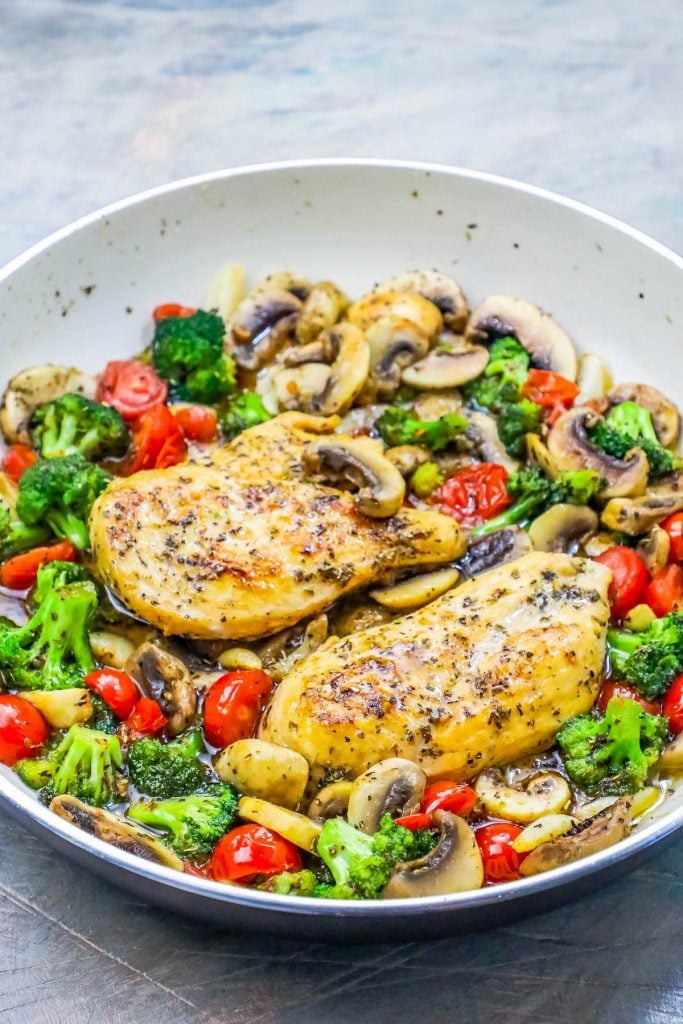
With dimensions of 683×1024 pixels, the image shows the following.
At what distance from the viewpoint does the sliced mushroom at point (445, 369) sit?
17.9ft

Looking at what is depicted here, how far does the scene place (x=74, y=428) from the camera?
514 cm

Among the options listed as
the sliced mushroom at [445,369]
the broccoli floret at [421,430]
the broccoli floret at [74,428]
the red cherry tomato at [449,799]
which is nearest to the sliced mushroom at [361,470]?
the broccoli floret at [421,430]

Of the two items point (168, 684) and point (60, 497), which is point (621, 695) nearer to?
point (168, 684)

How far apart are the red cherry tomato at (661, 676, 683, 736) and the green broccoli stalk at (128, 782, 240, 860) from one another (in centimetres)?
164

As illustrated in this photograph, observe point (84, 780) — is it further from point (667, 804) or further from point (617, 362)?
point (617, 362)

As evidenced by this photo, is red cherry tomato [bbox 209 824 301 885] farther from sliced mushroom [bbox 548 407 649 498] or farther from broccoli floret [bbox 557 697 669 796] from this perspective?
sliced mushroom [bbox 548 407 649 498]

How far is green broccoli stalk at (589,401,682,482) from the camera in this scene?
201 inches

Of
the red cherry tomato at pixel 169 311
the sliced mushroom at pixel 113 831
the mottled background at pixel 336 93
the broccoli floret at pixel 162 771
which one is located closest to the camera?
the sliced mushroom at pixel 113 831

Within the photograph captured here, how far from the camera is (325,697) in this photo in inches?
162

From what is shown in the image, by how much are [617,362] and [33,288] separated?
9.15ft

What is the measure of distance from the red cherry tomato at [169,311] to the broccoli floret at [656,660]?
2.67 metres

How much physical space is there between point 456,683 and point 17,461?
2.24m

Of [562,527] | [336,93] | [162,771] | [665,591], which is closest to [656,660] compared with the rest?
[665,591]

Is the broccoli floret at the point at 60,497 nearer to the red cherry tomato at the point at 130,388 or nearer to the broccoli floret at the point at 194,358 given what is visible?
the red cherry tomato at the point at 130,388
